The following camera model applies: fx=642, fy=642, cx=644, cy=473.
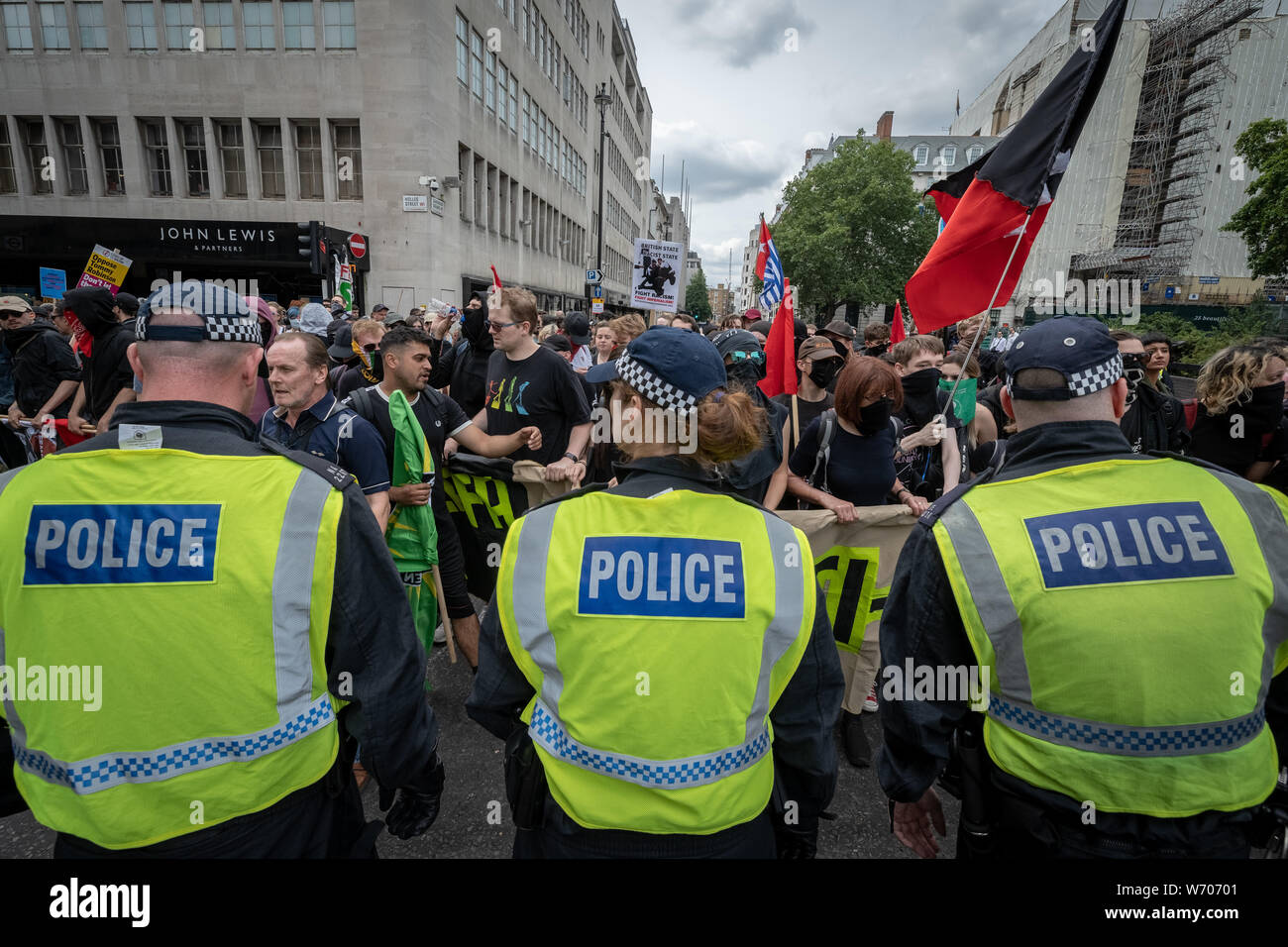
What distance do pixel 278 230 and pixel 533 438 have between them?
70.2ft

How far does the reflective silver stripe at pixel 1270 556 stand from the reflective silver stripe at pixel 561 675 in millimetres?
1169

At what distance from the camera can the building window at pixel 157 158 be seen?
21.1 metres

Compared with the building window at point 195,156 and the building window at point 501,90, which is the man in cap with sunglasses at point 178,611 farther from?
the building window at point 501,90

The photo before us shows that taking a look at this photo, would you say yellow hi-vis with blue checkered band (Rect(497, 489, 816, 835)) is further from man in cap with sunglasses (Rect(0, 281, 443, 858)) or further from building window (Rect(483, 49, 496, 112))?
building window (Rect(483, 49, 496, 112))

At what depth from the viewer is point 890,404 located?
12.3 feet

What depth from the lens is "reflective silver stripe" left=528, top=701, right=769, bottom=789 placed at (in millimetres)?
1430

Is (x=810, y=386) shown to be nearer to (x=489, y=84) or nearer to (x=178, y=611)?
(x=178, y=611)

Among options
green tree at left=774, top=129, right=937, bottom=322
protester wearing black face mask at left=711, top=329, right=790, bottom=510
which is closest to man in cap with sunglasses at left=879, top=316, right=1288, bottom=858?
protester wearing black face mask at left=711, top=329, right=790, bottom=510

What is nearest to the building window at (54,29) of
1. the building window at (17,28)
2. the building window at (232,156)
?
the building window at (17,28)

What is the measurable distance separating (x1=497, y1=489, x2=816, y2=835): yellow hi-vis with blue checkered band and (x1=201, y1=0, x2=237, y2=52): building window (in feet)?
86.2

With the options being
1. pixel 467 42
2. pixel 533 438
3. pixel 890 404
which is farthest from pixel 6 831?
pixel 467 42

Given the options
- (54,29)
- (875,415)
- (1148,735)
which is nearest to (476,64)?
(54,29)

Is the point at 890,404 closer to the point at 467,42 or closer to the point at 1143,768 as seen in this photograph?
the point at 1143,768

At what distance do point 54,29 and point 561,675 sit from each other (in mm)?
30508
